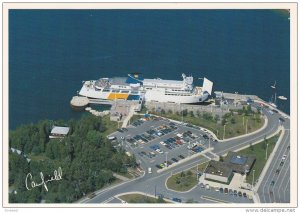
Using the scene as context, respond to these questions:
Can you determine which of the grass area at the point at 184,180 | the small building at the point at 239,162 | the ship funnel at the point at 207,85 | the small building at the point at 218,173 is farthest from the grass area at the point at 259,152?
the ship funnel at the point at 207,85

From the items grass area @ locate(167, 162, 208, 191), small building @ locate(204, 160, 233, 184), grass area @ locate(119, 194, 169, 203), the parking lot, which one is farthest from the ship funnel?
grass area @ locate(119, 194, 169, 203)

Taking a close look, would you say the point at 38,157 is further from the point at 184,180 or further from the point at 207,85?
the point at 207,85

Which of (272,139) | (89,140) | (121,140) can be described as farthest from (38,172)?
(272,139)

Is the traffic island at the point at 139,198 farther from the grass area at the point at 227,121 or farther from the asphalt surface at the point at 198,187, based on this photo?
the grass area at the point at 227,121

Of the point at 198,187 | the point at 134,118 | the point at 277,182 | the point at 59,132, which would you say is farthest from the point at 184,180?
the point at 134,118

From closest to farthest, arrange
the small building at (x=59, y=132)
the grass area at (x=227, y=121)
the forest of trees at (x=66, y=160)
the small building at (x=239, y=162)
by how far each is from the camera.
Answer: the forest of trees at (x=66, y=160)
the small building at (x=239, y=162)
the small building at (x=59, y=132)
the grass area at (x=227, y=121)

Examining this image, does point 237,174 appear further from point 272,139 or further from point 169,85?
point 169,85
